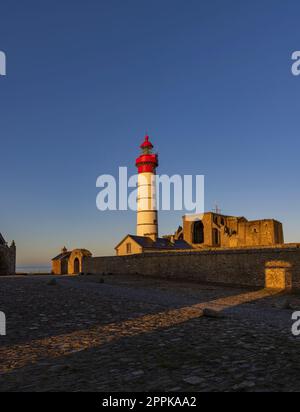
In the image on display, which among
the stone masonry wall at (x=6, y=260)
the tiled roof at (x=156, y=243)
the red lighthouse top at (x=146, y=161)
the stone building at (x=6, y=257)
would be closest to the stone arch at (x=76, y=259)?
the tiled roof at (x=156, y=243)

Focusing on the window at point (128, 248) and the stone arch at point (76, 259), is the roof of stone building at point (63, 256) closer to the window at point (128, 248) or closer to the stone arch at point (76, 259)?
the stone arch at point (76, 259)

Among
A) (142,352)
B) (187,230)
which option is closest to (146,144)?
(187,230)

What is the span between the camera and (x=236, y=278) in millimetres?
25516

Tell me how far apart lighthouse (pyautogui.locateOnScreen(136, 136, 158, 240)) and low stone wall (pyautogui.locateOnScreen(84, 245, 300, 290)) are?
14.0 metres

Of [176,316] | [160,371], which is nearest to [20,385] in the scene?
[160,371]

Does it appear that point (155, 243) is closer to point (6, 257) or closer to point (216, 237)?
point (216, 237)

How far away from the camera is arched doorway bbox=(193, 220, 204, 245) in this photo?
51.2 m

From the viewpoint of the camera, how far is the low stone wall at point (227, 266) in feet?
69.8

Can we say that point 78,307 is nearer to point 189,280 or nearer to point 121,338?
point 121,338

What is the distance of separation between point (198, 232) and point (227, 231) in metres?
5.73

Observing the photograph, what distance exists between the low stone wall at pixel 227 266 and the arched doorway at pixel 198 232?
1916cm

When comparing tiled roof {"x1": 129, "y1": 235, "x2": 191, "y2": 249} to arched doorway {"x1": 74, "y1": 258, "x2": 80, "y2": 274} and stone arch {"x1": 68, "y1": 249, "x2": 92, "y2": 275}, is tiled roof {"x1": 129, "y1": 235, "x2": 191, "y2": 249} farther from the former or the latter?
arched doorway {"x1": 74, "y1": 258, "x2": 80, "y2": 274}

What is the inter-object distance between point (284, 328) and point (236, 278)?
18.2 metres

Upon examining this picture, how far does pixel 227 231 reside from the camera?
4759cm
